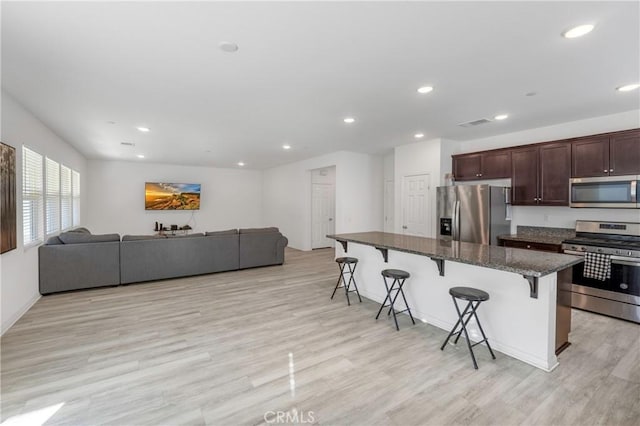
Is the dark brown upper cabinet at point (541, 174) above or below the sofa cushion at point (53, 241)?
above

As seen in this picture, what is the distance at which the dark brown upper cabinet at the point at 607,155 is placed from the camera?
3699mm

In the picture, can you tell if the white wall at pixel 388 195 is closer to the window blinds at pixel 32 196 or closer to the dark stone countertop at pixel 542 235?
the dark stone countertop at pixel 542 235

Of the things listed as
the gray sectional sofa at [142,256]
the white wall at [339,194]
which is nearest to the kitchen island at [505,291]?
the gray sectional sofa at [142,256]

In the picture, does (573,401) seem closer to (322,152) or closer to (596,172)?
(596,172)

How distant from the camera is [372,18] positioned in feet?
6.51

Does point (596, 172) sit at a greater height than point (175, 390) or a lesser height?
greater

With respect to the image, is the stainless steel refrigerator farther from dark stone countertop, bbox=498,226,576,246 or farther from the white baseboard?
the white baseboard

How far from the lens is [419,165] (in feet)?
19.5

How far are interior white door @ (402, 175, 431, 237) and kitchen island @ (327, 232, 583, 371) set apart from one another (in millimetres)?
2301

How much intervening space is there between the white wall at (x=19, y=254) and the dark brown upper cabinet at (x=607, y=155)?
23.5ft

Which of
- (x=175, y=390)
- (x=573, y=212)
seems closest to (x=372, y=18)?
(x=175, y=390)

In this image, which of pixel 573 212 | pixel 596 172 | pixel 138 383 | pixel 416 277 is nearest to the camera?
pixel 138 383

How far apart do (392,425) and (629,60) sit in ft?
11.6

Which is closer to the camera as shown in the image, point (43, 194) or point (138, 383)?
point (138, 383)
